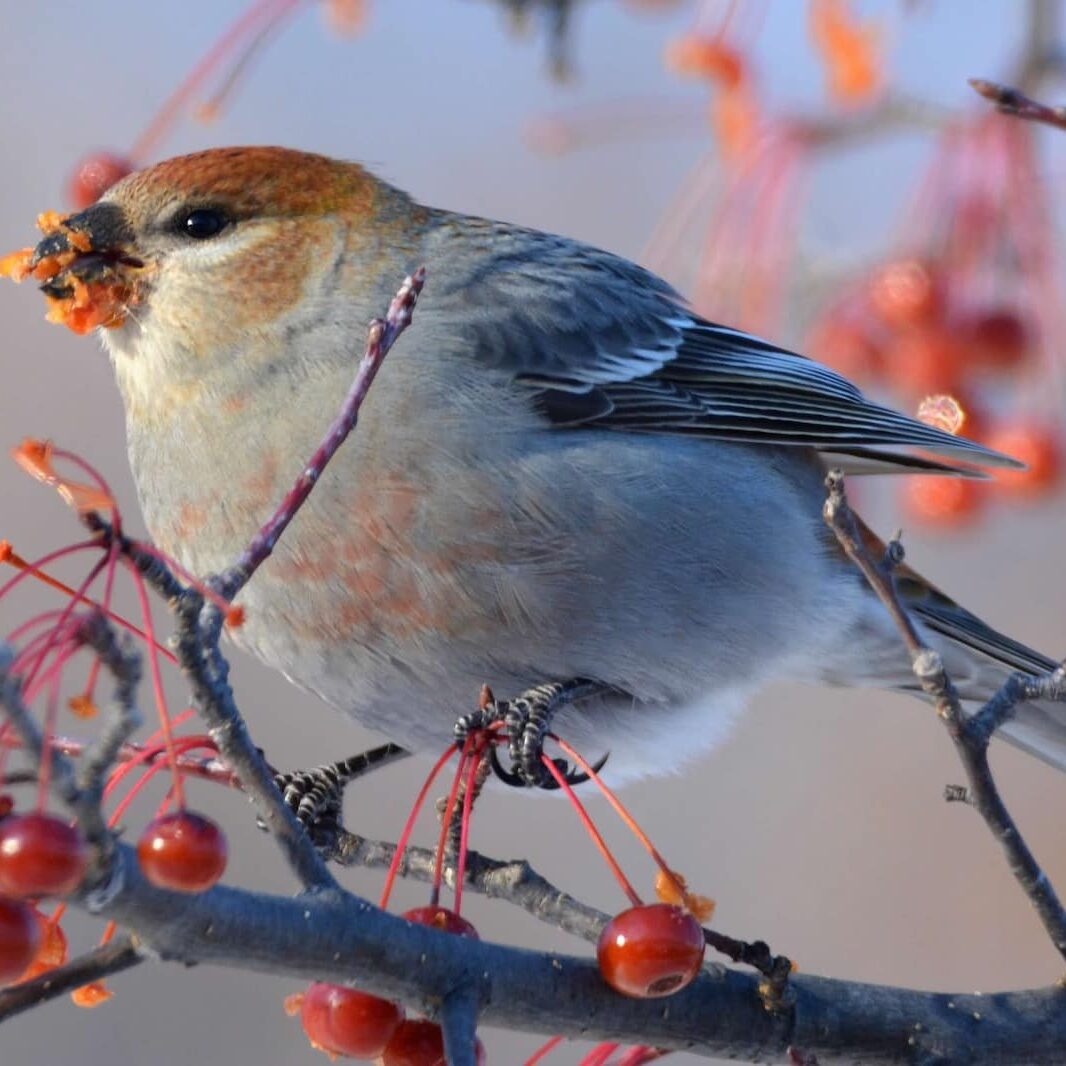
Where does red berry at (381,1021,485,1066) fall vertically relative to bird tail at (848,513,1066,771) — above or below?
below

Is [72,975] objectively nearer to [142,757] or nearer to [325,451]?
[142,757]

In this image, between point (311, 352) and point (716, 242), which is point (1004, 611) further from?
point (311, 352)

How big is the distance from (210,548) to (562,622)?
630mm

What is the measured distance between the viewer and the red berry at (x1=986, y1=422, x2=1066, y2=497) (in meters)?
3.53

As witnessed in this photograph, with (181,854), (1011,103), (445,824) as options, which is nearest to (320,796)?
(445,824)

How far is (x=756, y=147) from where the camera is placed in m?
3.50

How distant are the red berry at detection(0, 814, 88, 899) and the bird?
1.35m

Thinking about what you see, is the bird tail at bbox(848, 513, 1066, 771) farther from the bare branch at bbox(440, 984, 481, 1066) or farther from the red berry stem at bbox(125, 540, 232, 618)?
the red berry stem at bbox(125, 540, 232, 618)

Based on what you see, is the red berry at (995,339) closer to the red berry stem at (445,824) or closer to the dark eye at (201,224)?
the dark eye at (201,224)

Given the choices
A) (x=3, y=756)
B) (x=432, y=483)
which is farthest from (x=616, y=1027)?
(x=432, y=483)

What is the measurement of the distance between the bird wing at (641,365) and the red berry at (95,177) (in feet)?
2.11

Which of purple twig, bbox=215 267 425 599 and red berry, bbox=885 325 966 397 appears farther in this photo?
red berry, bbox=885 325 966 397

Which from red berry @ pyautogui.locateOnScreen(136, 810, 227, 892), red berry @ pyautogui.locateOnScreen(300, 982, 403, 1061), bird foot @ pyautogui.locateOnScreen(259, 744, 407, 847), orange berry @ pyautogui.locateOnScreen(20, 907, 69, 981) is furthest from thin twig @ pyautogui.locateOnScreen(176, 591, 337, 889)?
bird foot @ pyautogui.locateOnScreen(259, 744, 407, 847)

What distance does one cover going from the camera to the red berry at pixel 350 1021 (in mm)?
1867
